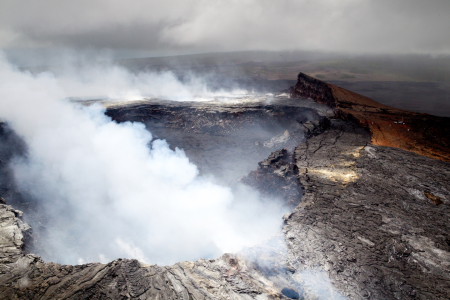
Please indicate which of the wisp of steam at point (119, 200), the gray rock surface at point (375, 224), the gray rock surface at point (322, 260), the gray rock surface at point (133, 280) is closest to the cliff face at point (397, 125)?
the gray rock surface at point (375, 224)

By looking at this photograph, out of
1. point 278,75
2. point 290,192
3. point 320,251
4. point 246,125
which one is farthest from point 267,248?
point 278,75

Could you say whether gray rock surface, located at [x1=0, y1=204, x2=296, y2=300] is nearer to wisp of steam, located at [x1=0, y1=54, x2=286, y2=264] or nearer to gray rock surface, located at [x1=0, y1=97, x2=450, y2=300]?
gray rock surface, located at [x1=0, y1=97, x2=450, y2=300]

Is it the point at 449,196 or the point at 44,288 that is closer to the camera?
the point at 44,288

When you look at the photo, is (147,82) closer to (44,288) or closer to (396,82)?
(44,288)

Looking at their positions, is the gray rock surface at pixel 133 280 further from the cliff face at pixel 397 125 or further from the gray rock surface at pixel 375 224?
the cliff face at pixel 397 125

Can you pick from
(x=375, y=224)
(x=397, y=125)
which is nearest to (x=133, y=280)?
(x=375, y=224)
